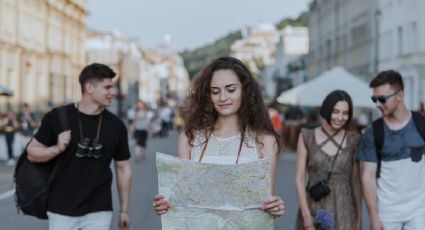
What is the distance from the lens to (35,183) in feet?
19.2

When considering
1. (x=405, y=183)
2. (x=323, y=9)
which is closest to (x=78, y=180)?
(x=405, y=183)

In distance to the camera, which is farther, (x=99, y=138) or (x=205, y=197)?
(x=99, y=138)

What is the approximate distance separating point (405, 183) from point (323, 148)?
70 cm

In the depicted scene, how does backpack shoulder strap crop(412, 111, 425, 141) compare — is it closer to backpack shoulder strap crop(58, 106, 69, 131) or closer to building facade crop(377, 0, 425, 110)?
backpack shoulder strap crop(58, 106, 69, 131)

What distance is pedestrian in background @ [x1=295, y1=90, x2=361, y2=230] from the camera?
247 inches

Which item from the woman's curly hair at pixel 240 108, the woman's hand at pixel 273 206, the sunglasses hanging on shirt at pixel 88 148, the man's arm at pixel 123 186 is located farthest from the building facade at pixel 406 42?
the woman's hand at pixel 273 206

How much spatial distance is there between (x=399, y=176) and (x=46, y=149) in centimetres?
242

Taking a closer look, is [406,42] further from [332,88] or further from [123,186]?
[123,186]

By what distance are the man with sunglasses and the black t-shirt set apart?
1.79 meters

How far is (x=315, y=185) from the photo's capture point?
6324mm

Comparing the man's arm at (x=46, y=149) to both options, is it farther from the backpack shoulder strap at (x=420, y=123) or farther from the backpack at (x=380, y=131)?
the backpack shoulder strap at (x=420, y=123)

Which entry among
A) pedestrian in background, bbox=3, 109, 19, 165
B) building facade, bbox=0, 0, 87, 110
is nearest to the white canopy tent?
pedestrian in background, bbox=3, 109, 19, 165

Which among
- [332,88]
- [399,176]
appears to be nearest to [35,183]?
[399,176]

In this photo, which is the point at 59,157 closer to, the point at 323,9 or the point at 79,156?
the point at 79,156
